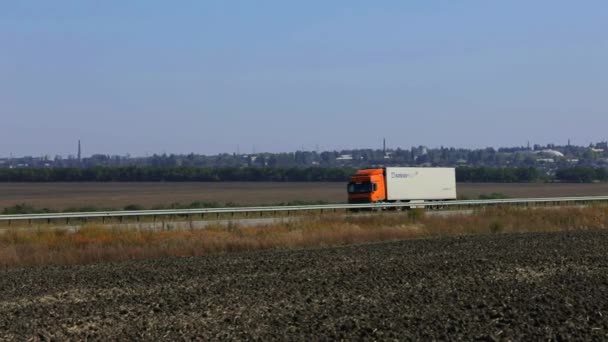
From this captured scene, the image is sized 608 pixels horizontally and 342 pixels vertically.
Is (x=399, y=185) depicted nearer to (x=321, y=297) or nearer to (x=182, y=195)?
(x=182, y=195)

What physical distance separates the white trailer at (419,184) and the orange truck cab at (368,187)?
0.54 metres

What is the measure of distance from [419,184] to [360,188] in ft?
16.5

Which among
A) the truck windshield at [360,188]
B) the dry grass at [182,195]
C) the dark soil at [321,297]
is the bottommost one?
the dry grass at [182,195]

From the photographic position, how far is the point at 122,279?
19.2 m

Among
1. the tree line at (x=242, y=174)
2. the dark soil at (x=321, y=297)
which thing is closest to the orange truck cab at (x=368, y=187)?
the dark soil at (x=321, y=297)

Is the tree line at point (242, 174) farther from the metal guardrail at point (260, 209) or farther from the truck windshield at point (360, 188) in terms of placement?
the truck windshield at point (360, 188)

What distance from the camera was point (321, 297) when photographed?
15.9m

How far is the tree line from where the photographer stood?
436 feet

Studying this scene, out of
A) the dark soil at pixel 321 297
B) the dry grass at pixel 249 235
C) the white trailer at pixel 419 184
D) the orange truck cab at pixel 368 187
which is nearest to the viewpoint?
the dark soil at pixel 321 297

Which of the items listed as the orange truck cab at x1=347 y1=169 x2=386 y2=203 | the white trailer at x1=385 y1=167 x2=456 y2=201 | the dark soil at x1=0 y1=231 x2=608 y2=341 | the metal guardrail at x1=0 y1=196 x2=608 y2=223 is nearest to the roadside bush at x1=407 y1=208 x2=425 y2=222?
the metal guardrail at x1=0 y1=196 x2=608 y2=223

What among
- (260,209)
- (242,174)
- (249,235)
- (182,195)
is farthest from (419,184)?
(242,174)

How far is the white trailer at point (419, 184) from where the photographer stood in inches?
2378

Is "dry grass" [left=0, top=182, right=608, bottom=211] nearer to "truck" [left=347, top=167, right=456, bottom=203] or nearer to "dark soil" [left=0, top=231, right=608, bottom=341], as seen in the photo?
"truck" [left=347, top=167, right=456, bottom=203]

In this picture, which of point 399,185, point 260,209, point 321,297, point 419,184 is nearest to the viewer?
point 321,297
